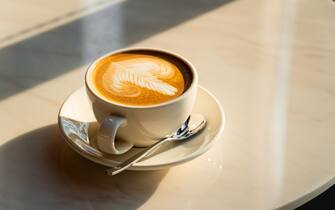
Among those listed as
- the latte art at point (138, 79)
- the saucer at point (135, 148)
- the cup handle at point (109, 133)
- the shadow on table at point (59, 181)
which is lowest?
the shadow on table at point (59, 181)

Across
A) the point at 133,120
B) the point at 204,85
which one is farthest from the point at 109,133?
the point at 204,85

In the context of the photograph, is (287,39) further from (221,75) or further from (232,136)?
(232,136)

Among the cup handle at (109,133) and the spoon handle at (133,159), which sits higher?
the cup handle at (109,133)

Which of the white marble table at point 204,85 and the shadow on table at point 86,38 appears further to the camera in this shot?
the shadow on table at point 86,38

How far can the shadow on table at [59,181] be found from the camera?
61 cm

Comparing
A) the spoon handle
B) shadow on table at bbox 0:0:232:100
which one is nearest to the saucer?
the spoon handle

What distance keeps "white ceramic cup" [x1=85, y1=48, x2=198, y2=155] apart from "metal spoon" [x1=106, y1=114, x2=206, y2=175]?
0.04 ft

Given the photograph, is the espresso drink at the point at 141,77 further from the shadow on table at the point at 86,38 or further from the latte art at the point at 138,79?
the shadow on table at the point at 86,38

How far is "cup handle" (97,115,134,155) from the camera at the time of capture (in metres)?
0.61

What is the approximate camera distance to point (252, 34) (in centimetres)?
94

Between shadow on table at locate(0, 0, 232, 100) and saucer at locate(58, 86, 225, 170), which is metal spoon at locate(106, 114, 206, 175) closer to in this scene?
saucer at locate(58, 86, 225, 170)

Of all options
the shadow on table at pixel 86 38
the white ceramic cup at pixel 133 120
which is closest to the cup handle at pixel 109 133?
the white ceramic cup at pixel 133 120

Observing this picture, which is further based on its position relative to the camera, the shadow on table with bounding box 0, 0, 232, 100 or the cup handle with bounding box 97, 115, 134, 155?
the shadow on table with bounding box 0, 0, 232, 100

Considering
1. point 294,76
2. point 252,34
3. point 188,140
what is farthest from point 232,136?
point 252,34
